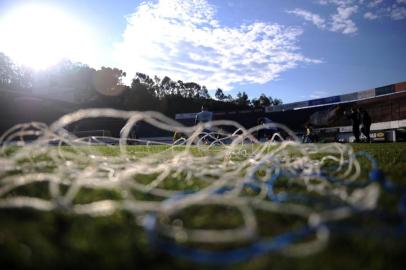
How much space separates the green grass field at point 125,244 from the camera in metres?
0.97

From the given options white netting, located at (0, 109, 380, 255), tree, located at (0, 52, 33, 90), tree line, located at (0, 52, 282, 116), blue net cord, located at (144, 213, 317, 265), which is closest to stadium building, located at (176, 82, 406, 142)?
tree line, located at (0, 52, 282, 116)

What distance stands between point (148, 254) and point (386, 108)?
3748 cm

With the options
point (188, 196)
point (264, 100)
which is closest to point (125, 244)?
point (188, 196)

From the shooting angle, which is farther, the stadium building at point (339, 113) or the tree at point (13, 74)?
the tree at point (13, 74)

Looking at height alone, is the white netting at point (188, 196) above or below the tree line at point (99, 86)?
below

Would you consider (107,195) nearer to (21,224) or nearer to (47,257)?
(21,224)

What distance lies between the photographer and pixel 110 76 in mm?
62000

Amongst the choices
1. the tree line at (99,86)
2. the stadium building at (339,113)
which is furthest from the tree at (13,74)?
the stadium building at (339,113)

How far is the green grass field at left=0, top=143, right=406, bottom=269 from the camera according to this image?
3.17 ft

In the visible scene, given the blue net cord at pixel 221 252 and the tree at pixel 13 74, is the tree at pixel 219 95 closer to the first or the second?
the tree at pixel 13 74

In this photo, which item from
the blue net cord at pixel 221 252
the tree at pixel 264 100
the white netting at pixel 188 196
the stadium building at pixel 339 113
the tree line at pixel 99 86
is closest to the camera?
the blue net cord at pixel 221 252

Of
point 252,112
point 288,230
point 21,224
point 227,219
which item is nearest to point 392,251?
point 288,230

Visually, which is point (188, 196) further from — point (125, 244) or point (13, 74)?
point (13, 74)

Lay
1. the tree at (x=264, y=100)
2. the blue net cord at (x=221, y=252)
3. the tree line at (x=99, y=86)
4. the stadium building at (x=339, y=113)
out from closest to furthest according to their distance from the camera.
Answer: the blue net cord at (x=221, y=252) → the stadium building at (x=339, y=113) → the tree line at (x=99, y=86) → the tree at (x=264, y=100)
